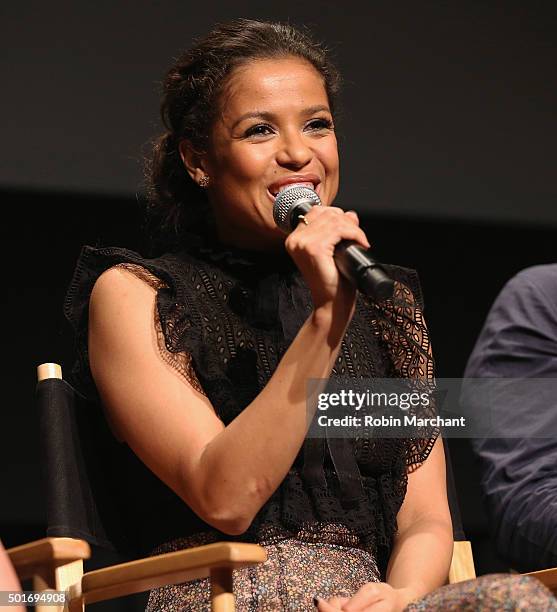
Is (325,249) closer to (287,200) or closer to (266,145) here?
(287,200)

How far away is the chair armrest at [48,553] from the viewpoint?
1.63 metres

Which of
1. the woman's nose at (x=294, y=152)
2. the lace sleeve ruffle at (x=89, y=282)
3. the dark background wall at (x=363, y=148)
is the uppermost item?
the dark background wall at (x=363, y=148)

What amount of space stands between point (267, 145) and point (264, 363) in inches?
13.5

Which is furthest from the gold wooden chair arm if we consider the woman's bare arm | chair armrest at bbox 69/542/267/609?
chair armrest at bbox 69/542/267/609

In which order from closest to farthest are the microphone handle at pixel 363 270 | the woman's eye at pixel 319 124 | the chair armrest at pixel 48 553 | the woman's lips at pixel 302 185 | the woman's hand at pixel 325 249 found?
the microphone handle at pixel 363 270 → the woman's hand at pixel 325 249 → the chair armrest at pixel 48 553 → the woman's lips at pixel 302 185 → the woman's eye at pixel 319 124

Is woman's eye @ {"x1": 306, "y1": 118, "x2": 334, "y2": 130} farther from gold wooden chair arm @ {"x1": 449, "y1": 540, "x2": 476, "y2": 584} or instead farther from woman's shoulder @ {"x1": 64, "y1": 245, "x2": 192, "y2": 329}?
gold wooden chair arm @ {"x1": 449, "y1": 540, "x2": 476, "y2": 584}

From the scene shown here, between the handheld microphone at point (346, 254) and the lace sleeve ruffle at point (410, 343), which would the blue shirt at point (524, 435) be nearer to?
the lace sleeve ruffle at point (410, 343)

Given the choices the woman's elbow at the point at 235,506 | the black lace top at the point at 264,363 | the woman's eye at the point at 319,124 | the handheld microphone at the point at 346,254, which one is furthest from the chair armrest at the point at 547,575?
the woman's eye at the point at 319,124

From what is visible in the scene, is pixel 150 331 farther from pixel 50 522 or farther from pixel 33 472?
pixel 33 472

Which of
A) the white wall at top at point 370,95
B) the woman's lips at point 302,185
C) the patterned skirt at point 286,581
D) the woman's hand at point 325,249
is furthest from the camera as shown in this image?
the white wall at top at point 370,95

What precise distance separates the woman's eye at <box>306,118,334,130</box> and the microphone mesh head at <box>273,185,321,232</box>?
0.69 ft

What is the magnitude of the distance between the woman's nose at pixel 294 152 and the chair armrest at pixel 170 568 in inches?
25.7

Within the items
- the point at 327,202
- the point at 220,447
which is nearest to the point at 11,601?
the point at 220,447

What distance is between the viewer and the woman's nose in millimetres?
1878
